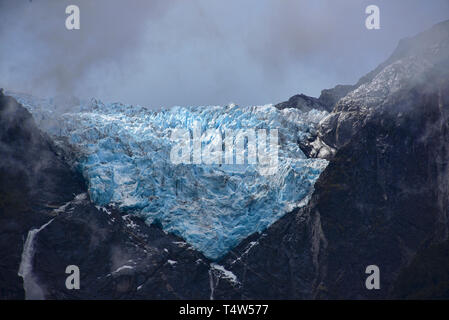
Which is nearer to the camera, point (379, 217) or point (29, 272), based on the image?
point (29, 272)

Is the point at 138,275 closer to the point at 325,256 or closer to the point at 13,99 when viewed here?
the point at 325,256

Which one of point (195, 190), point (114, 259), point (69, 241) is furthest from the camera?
point (195, 190)

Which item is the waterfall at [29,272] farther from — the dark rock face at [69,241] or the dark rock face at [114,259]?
the dark rock face at [114,259]

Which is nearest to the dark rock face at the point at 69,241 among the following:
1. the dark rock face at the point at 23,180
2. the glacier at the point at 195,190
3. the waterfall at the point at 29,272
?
the dark rock face at the point at 23,180

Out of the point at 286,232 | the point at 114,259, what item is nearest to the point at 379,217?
the point at 286,232

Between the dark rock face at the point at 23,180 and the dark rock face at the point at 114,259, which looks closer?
the dark rock face at the point at 114,259

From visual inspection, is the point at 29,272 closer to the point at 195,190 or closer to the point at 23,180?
the point at 23,180
